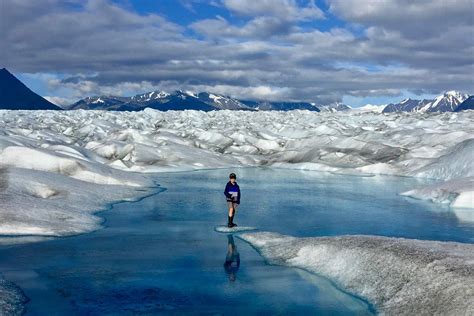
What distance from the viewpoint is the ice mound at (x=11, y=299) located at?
11008 mm

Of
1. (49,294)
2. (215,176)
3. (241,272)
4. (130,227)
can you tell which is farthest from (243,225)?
(215,176)

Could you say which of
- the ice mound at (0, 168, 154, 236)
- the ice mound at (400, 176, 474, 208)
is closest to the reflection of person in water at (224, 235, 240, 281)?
the ice mound at (0, 168, 154, 236)

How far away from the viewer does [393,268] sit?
1318cm

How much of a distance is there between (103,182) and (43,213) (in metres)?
13.0

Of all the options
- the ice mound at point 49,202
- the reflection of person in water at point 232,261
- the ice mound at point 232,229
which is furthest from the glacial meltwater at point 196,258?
the ice mound at point 49,202

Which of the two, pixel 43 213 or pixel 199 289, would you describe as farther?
pixel 43 213

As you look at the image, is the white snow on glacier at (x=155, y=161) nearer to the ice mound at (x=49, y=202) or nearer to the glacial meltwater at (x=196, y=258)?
the ice mound at (x=49, y=202)

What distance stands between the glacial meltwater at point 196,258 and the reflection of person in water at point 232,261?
0.10ft

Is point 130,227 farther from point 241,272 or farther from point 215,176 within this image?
point 215,176

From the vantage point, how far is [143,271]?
1451cm

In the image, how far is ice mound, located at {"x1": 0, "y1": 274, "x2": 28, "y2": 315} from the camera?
11008 mm

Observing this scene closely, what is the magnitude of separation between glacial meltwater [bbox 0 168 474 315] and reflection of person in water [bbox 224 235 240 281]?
0.10 feet

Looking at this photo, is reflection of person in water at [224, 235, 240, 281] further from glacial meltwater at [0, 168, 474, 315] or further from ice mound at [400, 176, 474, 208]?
ice mound at [400, 176, 474, 208]

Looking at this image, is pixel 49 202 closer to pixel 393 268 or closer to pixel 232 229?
pixel 232 229
